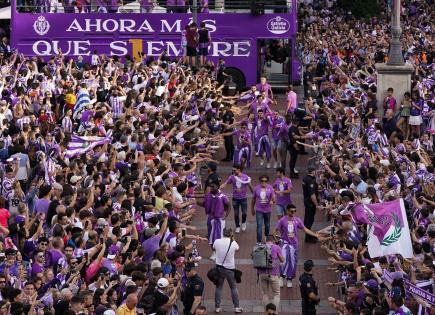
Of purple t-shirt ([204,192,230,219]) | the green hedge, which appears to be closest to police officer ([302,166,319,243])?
purple t-shirt ([204,192,230,219])

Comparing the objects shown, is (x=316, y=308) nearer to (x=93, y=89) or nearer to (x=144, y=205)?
(x=144, y=205)

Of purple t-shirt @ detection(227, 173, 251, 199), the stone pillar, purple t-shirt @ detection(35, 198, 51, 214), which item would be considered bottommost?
purple t-shirt @ detection(35, 198, 51, 214)

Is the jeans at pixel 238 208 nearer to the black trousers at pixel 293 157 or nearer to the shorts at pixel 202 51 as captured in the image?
the black trousers at pixel 293 157

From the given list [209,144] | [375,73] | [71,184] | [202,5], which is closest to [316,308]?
[71,184]

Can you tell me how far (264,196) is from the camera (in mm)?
20406

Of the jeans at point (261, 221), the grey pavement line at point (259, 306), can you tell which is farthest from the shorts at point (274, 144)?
the grey pavement line at point (259, 306)

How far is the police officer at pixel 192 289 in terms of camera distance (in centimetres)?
1645

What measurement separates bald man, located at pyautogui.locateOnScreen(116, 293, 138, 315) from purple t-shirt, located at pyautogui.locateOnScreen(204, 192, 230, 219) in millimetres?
5649

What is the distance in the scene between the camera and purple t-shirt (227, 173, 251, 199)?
69.2 ft

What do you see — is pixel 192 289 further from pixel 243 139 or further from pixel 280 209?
pixel 243 139

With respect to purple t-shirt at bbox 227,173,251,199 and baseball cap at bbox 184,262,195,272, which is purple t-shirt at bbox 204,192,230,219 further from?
baseball cap at bbox 184,262,195,272

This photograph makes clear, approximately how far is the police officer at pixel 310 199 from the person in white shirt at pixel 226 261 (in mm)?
3398

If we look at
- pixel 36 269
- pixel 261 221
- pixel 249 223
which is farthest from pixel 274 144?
pixel 36 269

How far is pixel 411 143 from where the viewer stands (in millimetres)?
22125
